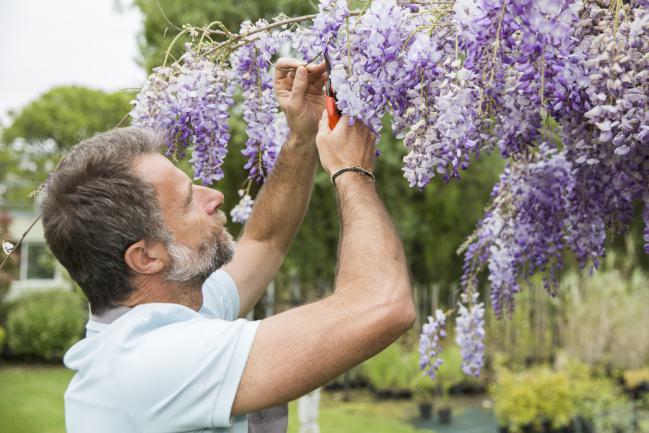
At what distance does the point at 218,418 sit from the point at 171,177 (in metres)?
0.60

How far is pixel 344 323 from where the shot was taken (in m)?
1.46

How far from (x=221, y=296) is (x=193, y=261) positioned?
19.7 inches

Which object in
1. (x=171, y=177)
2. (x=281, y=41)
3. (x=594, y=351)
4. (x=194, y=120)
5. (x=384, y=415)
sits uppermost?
(x=281, y=41)

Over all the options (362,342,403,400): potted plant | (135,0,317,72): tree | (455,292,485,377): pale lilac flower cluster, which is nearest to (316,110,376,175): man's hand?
(455,292,485,377): pale lilac flower cluster

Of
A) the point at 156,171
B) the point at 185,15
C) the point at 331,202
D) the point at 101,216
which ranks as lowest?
the point at 101,216

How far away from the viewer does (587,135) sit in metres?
1.64

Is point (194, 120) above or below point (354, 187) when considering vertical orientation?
above

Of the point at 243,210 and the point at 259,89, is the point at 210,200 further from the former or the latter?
the point at 243,210

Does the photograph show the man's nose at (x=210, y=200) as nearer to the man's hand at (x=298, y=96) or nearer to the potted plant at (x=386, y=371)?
the man's hand at (x=298, y=96)

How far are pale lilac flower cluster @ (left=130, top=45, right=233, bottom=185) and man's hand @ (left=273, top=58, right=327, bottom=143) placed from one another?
0.15m

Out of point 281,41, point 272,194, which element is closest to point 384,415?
point 272,194

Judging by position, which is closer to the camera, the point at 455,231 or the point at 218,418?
the point at 218,418

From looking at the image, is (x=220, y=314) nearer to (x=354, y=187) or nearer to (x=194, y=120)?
(x=194, y=120)

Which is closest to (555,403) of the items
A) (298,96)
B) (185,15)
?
(185,15)
